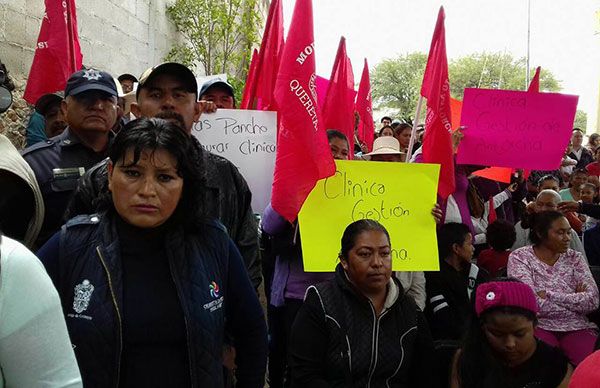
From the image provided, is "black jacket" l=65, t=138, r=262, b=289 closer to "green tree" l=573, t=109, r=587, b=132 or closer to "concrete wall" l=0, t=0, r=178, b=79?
"concrete wall" l=0, t=0, r=178, b=79

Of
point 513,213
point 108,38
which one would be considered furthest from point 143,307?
point 108,38

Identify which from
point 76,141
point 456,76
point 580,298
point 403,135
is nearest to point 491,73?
point 456,76

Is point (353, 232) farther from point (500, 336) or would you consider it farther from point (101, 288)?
point (101, 288)

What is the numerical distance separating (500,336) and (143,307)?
7.36 feet

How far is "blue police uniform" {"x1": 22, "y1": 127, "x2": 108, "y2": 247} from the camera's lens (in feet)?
9.75

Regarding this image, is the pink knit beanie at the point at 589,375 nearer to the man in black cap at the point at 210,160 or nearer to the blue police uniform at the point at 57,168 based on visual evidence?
the man in black cap at the point at 210,160

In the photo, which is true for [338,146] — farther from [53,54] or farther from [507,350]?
[53,54]

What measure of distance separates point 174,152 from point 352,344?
1690mm

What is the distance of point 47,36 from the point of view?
16.6 feet

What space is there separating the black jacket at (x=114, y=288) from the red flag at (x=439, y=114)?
2666 millimetres

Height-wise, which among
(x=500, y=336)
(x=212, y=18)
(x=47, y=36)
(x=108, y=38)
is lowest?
(x=500, y=336)

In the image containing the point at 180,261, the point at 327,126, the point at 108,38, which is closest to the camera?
the point at 180,261

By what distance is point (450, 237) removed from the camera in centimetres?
465

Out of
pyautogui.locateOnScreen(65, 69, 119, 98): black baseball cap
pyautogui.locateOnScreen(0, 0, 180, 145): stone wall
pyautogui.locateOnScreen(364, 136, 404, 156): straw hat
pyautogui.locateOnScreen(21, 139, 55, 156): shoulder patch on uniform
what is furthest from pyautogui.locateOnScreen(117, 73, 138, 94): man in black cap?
pyautogui.locateOnScreen(21, 139, 55, 156): shoulder patch on uniform
